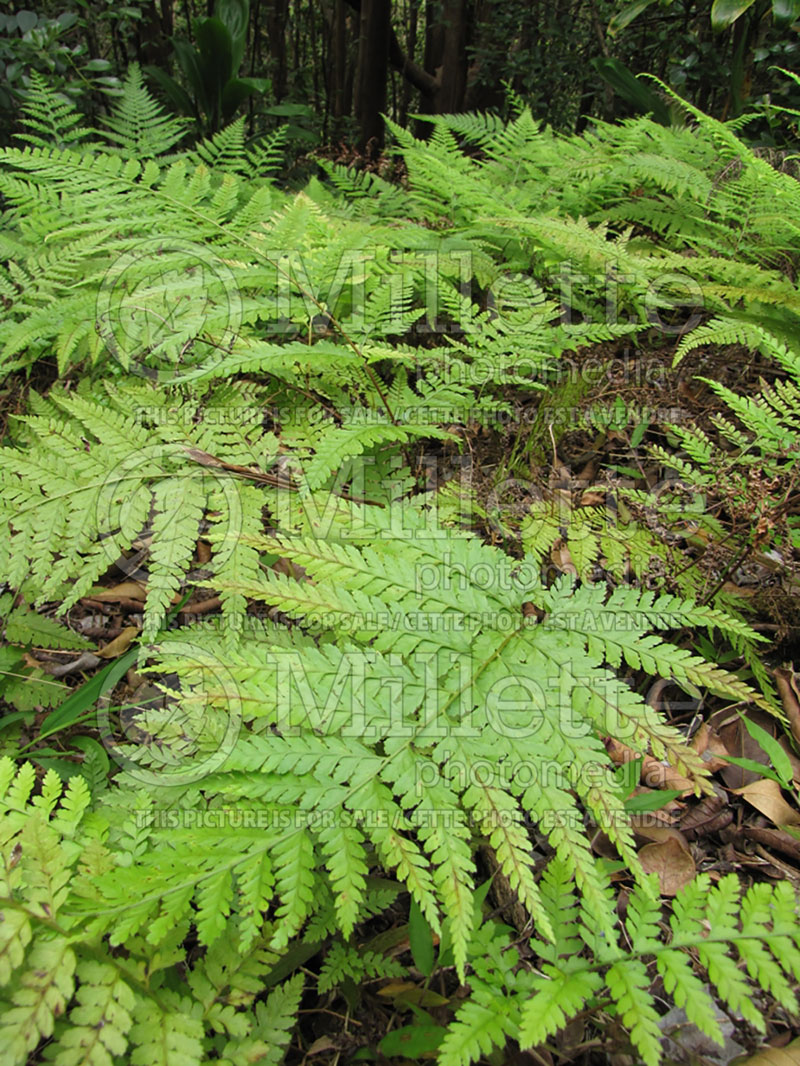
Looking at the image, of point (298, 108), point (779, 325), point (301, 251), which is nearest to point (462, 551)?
point (301, 251)

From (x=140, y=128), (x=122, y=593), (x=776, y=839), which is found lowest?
(x=122, y=593)

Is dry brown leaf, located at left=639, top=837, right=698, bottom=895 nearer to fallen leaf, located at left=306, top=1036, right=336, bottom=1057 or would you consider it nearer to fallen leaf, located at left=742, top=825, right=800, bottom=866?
fallen leaf, located at left=742, top=825, right=800, bottom=866

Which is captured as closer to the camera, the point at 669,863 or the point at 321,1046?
the point at 321,1046

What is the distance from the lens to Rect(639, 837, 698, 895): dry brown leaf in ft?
4.51

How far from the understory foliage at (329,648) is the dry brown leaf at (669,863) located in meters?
0.10

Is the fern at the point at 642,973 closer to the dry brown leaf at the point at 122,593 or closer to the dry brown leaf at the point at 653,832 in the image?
the dry brown leaf at the point at 653,832

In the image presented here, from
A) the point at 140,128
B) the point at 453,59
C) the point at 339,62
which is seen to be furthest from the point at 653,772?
the point at 339,62

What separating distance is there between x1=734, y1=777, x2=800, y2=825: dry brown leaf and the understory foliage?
25cm

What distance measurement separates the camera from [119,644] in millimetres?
2033

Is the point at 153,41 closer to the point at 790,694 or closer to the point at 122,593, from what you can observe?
the point at 122,593

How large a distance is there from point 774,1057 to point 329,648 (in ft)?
3.39

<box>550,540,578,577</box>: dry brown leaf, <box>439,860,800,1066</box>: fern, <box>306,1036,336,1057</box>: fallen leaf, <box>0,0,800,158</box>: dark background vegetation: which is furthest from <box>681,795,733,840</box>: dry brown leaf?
<box>0,0,800,158</box>: dark background vegetation

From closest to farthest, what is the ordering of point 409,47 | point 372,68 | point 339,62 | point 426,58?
point 372,68 → point 426,58 → point 339,62 → point 409,47

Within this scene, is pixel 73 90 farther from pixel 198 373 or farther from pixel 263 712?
pixel 263 712
